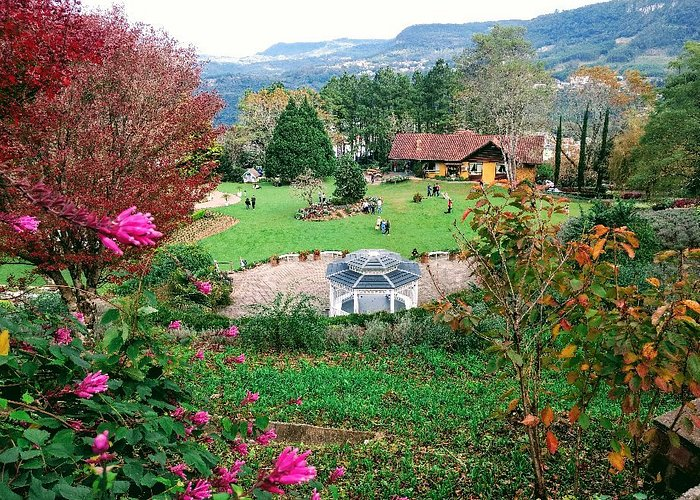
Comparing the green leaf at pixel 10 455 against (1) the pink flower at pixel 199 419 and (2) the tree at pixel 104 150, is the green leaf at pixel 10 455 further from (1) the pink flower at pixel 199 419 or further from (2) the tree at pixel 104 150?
(2) the tree at pixel 104 150

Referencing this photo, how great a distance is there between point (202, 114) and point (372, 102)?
48531mm

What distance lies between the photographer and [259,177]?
47.7 m

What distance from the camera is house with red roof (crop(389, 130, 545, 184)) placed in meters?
41.1

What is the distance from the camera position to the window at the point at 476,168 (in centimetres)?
4253

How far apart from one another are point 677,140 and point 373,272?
63.2 ft

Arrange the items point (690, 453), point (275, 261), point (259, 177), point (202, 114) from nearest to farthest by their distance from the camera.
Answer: point (690, 453), point (202, 114), point (275, 261), point (259, 177)

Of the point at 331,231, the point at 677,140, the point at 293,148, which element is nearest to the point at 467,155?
the point at 293,148

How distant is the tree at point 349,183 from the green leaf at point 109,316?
30.2 metres

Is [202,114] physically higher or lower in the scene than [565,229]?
higher

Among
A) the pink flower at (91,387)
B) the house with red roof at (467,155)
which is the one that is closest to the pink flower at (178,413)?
the pink flower at (91,387)

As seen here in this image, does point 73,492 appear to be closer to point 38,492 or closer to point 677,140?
point 38,492

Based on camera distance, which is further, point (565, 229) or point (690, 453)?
point (565, 229)

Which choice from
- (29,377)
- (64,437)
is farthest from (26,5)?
(64,437)

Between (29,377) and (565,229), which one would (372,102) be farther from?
(29,377)
